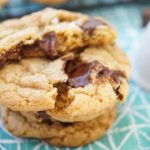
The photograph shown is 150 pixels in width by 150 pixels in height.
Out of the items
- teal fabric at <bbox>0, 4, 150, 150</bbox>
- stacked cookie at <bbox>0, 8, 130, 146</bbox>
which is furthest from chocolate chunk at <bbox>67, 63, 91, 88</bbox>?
teal fabric at <bbox>0, 4, 150, 150</bbox>

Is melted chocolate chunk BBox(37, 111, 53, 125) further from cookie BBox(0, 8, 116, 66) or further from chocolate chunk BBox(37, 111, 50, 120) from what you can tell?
cookie BBox(0, 8, 116, 66)

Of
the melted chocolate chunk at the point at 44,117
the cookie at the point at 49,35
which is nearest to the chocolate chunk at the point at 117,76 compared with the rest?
the cookie at the point at 49,35

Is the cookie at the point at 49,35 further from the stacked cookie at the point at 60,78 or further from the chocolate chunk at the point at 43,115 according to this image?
the chocolate chunk at the point at 43,115

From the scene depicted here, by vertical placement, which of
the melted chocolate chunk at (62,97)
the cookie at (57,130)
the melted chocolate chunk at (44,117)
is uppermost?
the melted chocolate chunk at (62,97)

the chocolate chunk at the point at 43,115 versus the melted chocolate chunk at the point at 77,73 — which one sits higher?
the melted chocolate chunk at the point at 77,73

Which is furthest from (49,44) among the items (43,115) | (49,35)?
(43,115)

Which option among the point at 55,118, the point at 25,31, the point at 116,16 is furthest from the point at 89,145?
the point at 116,16

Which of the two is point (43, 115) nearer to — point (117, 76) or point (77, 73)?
point (77, 73)
